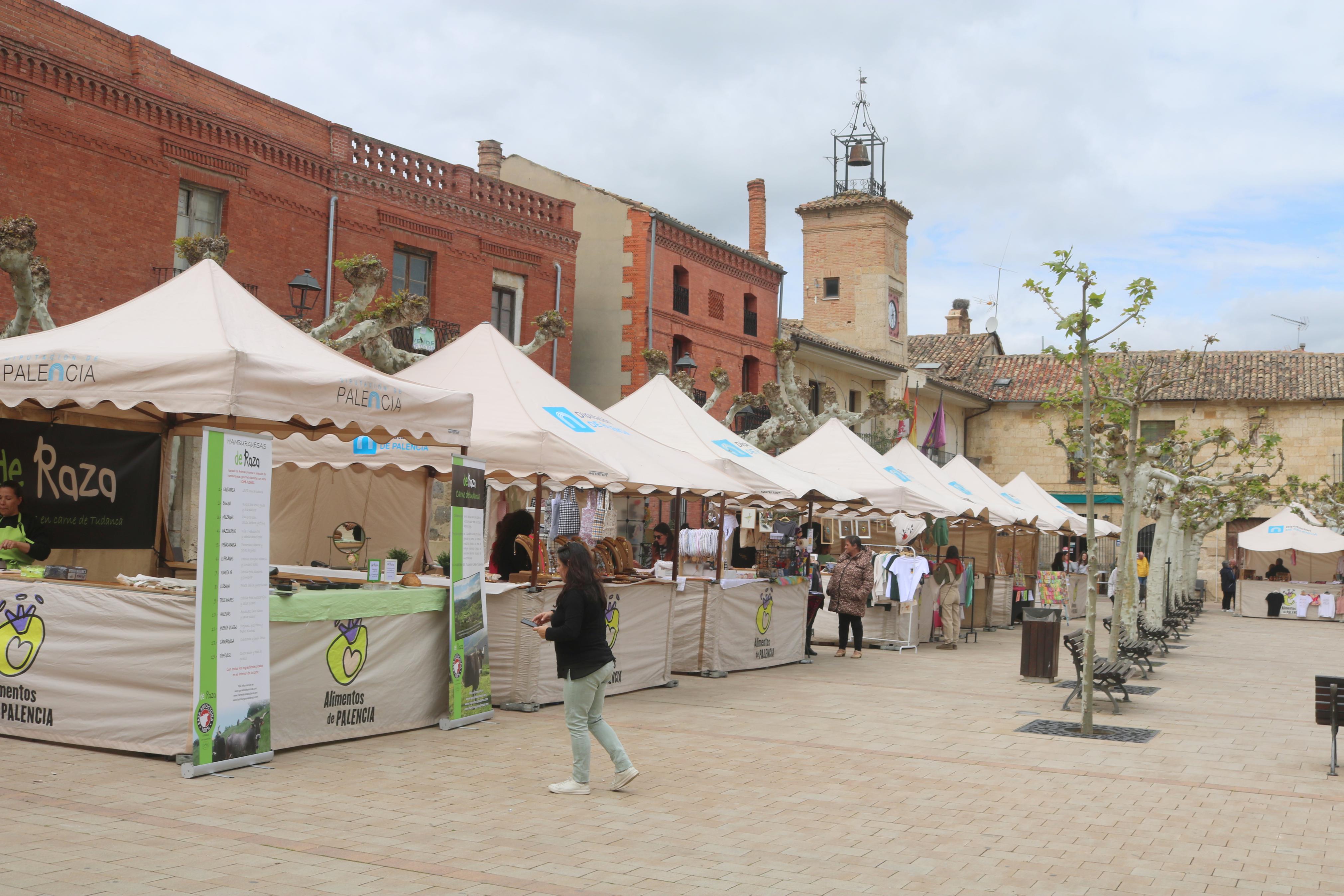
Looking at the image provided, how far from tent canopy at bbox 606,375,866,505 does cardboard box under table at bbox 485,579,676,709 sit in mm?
2820

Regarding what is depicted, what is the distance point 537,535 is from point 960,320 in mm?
51957

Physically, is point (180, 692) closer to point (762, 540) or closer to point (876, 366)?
point (762, 540)

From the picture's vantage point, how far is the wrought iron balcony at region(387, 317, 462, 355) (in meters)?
23.6

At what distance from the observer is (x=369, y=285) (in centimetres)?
1516

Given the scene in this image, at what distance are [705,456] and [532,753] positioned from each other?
6.45 m

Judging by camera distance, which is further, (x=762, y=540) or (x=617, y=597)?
(x=762, y=540)

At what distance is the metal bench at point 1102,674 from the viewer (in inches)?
474

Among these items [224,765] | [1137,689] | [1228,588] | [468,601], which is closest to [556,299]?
[1137,689]

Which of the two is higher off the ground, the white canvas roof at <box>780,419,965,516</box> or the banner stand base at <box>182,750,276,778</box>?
the white canvas roof at <box>780,419,965,516</box>

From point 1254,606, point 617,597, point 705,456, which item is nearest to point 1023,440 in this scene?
point 1254,606

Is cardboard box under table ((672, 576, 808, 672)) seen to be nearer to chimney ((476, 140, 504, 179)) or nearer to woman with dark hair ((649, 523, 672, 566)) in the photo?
woman with dark hair ((649, 523, 672, 566))

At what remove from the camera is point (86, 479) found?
10.7m

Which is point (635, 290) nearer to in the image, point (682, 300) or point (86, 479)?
point (682, 300)

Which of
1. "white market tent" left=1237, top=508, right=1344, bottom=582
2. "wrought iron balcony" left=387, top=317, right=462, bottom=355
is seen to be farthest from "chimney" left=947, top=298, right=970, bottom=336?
"wrought iron balcony" left=387, top=317, right=462, bottom=355
